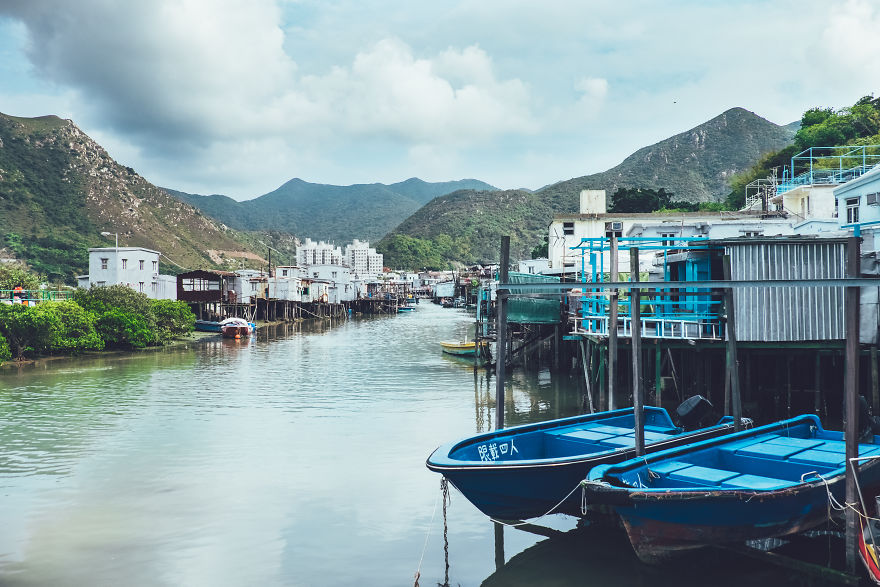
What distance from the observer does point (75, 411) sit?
2233 cm

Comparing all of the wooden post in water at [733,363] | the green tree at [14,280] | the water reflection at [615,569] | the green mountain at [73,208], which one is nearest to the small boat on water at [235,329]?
the green tree at [14,280]

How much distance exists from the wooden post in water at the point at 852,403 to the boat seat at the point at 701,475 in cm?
152

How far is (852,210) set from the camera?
892 inches

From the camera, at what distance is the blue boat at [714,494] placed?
28.8 ft

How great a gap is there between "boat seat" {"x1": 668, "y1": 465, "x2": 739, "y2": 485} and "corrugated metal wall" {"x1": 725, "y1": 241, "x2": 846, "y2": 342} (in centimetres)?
764

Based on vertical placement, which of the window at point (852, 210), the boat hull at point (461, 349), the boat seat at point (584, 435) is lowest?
the boat hull at point (461, 349)

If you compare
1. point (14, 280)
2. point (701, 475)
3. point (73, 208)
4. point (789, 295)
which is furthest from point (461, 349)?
point (73, 208)

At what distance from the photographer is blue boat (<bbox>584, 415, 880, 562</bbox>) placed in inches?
345

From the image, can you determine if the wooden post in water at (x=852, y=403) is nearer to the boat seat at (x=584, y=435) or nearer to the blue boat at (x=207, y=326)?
the boat seat at (x=584, y=435)

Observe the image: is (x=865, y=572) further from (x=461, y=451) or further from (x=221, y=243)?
(x=221, y=243)

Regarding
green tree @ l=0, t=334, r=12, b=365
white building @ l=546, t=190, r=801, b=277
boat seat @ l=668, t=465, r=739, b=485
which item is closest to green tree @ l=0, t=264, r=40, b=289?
green tree @ l=0, t=334, r=12, b=365

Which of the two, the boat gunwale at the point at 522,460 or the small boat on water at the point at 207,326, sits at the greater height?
the small boat on water at the point at 207,326

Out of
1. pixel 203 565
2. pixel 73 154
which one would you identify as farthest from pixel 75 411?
pixel 73 154

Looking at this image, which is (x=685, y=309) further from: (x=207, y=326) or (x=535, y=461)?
(x=207, y=326)
